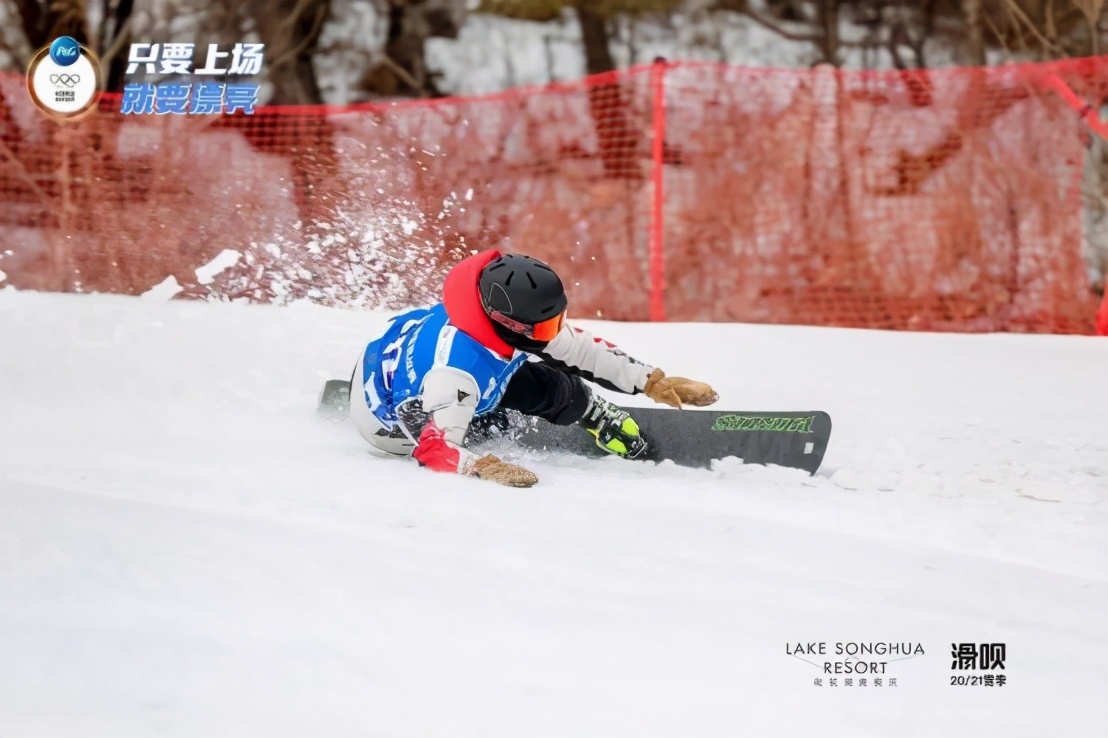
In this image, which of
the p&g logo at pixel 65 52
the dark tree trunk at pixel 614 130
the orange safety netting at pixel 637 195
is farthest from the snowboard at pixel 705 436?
the p&g logo at pixel 65 52

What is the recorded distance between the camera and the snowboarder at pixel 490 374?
3217mm

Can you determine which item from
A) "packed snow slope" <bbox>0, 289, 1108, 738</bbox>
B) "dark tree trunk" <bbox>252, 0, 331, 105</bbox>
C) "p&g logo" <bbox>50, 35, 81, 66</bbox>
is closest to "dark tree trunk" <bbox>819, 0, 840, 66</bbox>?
"dark tree trunk" <bbox>252, 0, 331, 105</bbox>

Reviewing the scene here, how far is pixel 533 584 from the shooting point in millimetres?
2455

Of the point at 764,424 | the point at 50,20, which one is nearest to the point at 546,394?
the point at 764,424

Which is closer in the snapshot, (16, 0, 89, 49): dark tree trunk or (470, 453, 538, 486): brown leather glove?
(470, 453, 538, 486): brown leather glove

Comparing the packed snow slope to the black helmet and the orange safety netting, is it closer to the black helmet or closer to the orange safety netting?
the black helmet

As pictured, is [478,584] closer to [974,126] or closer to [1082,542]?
[1082,542]

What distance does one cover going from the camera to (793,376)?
17.3 ft

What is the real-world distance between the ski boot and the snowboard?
32 mm

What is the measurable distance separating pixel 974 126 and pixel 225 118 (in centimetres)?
563

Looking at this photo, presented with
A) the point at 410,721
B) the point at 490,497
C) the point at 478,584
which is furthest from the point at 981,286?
the point at 410,721

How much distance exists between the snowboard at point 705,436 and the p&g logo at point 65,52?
6323 millimetres

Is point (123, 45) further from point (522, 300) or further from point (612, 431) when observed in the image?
point (522, 300)

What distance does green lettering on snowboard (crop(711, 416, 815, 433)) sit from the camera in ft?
11.7
